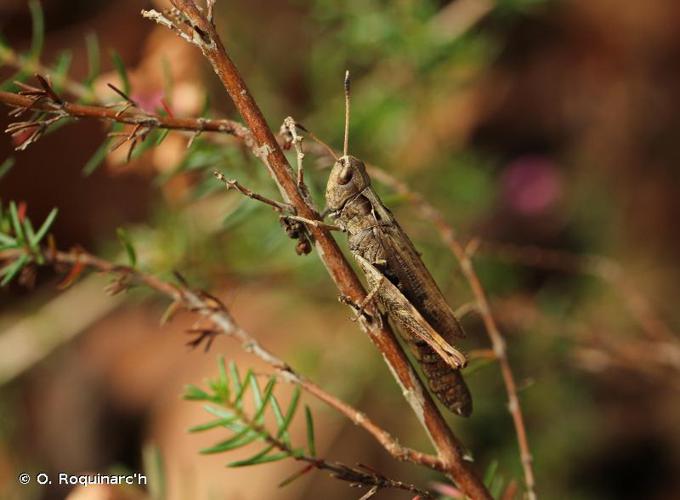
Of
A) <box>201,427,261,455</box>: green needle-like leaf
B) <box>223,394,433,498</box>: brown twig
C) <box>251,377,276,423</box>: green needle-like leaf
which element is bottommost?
<box>223,394,433,498</box>: brown twig

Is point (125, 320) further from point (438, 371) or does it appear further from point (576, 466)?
point (438, 371)

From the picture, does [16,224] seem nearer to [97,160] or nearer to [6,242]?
[6,242]

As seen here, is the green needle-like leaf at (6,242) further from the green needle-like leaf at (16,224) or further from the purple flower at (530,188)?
the purple flower at (530,188)

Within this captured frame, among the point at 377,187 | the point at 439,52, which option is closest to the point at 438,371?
the point at 377,187

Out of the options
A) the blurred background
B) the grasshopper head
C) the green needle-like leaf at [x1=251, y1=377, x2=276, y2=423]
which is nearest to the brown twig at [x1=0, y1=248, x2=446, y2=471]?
the green needle-like leaf at [x1=251, y1=377, x2=276, y2=423]

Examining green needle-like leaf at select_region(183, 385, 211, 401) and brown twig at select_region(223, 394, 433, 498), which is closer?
brown twig at select_region(223, 394, 433, 498)

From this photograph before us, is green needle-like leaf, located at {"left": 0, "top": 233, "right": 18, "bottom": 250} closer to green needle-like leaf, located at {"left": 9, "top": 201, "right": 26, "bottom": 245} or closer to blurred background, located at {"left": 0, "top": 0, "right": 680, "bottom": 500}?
green needle-like leaf, located at {"left": 9, "top": 201, "right": 26, "bottom": 245}
